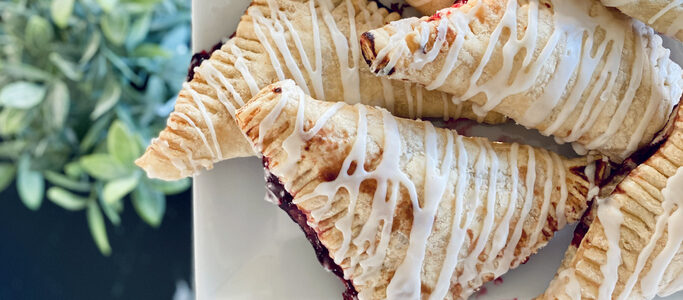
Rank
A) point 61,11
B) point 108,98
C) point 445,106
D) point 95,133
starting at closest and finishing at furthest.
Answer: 1. point 445,106
2. point 61,11
3. point 108,98
4. point 95,133

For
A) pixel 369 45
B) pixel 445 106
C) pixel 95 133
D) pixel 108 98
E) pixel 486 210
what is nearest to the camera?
pixel 369 45

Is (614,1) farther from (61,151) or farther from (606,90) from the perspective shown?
(61,151)

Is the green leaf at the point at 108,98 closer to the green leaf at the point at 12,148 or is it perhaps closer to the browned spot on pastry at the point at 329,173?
the green leaf at the point at 12,148

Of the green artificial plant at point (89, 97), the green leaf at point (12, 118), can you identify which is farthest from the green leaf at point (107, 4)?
the green leaf at point (12, 118)

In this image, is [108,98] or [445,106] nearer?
[445,106]

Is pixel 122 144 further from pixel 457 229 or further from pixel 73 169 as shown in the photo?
pixel 457 229

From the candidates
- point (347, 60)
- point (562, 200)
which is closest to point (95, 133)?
point (347, 60)

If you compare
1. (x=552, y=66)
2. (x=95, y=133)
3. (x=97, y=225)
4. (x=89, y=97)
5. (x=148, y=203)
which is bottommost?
(x=97, y=225)
